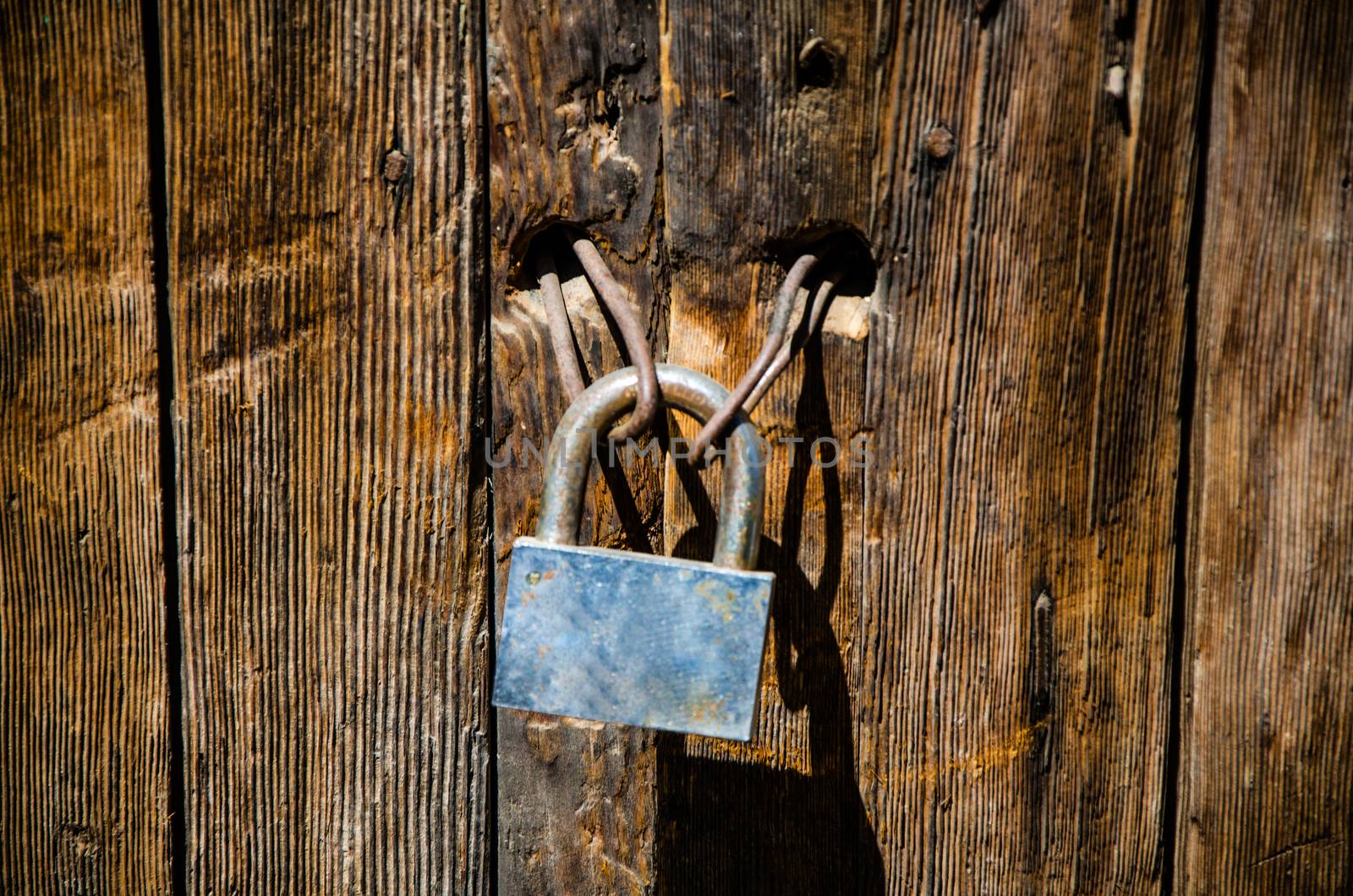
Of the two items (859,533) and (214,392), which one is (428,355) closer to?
(214,392)

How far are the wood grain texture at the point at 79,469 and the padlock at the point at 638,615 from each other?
34 centimetres

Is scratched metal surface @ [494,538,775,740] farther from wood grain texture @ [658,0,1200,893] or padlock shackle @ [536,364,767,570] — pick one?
wood grain texture @ [658,0,1200,893]

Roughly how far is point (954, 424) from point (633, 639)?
11.4 inches

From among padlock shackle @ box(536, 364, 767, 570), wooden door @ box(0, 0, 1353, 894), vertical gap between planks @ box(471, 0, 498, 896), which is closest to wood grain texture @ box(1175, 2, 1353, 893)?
wooden door @ box(0, 0, 1353, 894)

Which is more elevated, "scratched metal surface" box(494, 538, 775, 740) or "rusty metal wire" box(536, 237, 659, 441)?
"rusty metal wire" box(536, 237, 659, 441)

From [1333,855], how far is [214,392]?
0.95 meters

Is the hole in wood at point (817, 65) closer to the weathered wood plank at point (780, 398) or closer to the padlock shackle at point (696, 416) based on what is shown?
the weathered wood plank at point (780, 398)

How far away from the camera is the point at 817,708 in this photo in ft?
2.16

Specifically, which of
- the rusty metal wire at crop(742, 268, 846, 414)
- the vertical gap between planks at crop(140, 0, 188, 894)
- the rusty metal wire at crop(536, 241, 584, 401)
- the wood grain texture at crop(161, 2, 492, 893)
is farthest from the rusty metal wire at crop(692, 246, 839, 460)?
the vertical gap between planks at crop(140, 0, 188, 894)

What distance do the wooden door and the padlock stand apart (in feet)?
0.36

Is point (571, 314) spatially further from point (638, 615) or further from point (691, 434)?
point (638, 615)

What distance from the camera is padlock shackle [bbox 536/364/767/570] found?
0.52 meters

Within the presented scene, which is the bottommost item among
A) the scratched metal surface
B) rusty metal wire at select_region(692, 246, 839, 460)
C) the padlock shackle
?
the scratched metal surface

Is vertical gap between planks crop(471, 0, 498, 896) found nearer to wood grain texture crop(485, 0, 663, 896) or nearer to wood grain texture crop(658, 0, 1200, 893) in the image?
wood grain texture crop(485, 0, 663, 896)
